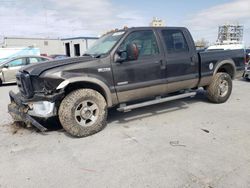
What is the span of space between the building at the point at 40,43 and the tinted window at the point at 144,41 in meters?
33.2

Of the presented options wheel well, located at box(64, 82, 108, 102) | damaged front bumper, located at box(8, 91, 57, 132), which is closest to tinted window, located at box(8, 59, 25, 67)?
damaged front bumper, located at box(8, 91, 57, 132)

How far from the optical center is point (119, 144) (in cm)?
389

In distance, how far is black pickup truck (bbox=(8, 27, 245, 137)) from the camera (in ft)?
13.2

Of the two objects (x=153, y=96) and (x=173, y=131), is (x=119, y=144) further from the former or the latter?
(x=153, y=96)

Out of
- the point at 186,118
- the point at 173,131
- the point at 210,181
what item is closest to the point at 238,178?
the point at 210,181

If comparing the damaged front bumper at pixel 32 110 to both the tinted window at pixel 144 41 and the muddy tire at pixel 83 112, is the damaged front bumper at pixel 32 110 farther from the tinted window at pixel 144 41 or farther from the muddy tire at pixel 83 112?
the tinted window at pixel 144 41

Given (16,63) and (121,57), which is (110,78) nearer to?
(121,57)

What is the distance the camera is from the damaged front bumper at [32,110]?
399cm

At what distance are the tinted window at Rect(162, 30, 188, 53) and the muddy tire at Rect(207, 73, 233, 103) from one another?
4.49 ft

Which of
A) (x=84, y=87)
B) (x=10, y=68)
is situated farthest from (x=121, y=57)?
(x=10, y=68)

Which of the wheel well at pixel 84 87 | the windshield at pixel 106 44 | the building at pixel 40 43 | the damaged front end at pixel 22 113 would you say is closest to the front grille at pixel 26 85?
the damaged front end at pixel 22 113

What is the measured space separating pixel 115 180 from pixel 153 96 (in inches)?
107

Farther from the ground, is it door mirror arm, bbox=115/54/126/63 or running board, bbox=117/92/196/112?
door mirror arm, bbox=115/54/126/63

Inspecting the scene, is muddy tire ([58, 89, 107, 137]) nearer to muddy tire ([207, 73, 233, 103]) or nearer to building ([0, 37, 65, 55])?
muddy tire ([207, 73, 233, 103])
